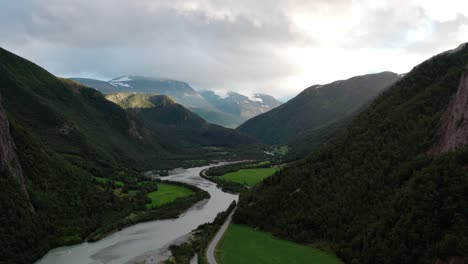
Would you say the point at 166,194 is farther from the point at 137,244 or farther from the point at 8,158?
the point at 8,158

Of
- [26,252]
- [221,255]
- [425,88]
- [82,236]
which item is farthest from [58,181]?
[425,88]

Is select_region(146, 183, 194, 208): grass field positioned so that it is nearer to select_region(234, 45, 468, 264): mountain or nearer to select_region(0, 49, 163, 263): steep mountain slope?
select_region(0, 49, 163, 263): steep mountain slope

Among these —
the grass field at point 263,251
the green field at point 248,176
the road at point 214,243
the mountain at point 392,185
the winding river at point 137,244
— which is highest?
the mountain at point 392,185

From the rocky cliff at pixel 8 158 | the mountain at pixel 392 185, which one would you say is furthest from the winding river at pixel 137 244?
the mountain at pixel 392 185

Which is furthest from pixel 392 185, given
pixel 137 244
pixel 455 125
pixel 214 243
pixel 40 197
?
pixel 40 197

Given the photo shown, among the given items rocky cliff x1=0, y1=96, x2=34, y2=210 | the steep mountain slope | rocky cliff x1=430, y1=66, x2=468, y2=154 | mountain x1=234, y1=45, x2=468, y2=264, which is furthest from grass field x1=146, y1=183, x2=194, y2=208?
rocky cliff x1=430, y1=66, x2=468, y2=154

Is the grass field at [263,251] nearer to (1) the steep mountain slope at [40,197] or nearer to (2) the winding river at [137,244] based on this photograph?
(2) the winding river at [137,244]

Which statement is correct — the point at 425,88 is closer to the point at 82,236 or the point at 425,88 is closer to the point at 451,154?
the point at 451,154

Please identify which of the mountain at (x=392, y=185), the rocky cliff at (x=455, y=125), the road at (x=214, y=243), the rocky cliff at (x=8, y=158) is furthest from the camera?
the rocky cliff at (x=8, y=158)
